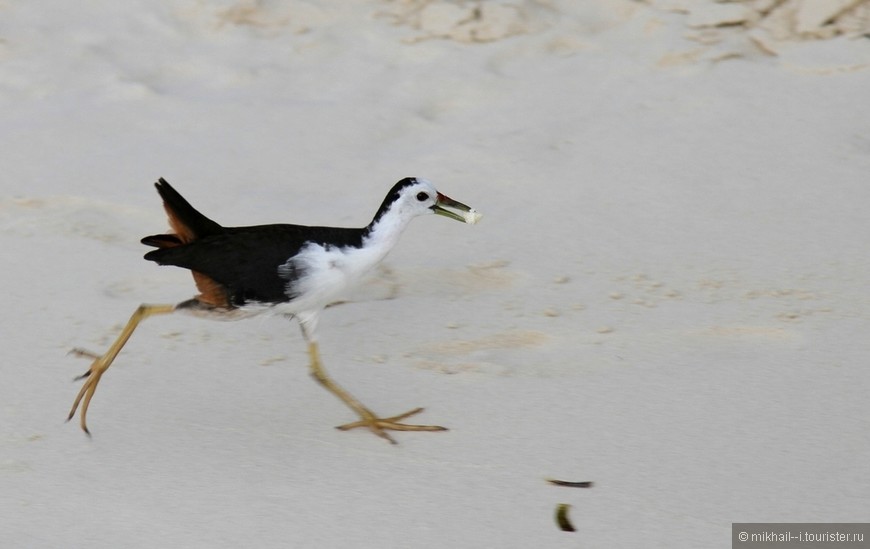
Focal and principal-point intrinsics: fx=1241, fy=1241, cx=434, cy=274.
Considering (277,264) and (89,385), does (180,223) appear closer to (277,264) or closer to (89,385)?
(277,264)

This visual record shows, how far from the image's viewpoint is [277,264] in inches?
116

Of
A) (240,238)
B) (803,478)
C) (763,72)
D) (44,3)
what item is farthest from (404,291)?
(44,3)

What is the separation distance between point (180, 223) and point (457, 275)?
1073mm

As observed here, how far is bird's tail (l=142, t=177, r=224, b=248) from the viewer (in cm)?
299

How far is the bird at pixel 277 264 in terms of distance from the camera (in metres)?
2.96

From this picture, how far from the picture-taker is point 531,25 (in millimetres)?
5449

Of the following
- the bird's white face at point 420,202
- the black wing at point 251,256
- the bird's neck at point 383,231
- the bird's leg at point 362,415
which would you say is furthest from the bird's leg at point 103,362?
the bird's white face at point 420,202

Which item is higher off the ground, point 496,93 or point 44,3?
point 44,3

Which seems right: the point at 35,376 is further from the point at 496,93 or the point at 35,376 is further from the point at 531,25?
the point at 531,25

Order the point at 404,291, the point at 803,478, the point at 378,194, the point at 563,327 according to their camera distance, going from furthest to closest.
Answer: the point at 378,194
the point at 404,291
the point at 563,327
the point at 803,478

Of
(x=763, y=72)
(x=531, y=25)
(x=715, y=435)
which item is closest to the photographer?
(x=715, y=435)

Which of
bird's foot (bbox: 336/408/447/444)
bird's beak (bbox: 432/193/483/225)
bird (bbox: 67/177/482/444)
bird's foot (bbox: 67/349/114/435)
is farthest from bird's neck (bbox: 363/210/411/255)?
bird's foot (bbox: 67/349/114/435)

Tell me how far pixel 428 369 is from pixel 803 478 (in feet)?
3.42

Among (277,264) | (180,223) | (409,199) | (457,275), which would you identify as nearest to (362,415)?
(277,264)
